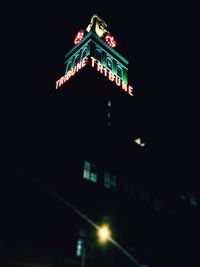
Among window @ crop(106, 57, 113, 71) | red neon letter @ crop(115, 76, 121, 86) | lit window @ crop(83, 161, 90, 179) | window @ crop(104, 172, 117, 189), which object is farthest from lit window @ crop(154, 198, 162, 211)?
window @ crop(106, 57, 113, 71)

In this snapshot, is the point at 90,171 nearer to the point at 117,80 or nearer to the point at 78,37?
the point at 117,80

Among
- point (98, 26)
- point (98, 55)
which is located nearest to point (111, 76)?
point (98, 55)

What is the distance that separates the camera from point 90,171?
1073 inches

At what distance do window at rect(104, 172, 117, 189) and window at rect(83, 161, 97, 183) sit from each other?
1522mm

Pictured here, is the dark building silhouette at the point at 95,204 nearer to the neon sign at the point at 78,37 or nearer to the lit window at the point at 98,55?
the lit window at the point at 98,55

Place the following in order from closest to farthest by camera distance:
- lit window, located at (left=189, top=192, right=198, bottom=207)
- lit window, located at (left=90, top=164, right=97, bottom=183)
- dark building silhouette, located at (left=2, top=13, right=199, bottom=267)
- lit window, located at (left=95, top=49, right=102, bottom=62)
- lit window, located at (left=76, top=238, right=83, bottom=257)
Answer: dark building silhouette, located at (left=2, top=13, right=199, bottom=267)
lit window, located at (left=76, top=238, right=83, bottom=257)
lit window, located at (left=90, top=164, right=97, bottom=183)
lit window, located at (left=189, top=192, right=198, bottom=207)
lit window, located at (left=95, top=49, right=102, bottom=62)

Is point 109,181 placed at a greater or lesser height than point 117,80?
lesser

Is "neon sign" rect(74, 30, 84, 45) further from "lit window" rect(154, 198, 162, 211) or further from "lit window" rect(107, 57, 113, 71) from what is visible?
"lit window" rect(154, 198, 162, 211)

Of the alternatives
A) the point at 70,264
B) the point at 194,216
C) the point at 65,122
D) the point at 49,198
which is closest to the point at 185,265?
the point at 194,216

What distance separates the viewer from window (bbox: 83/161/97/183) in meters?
26.7

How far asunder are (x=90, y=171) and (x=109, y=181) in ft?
8.77

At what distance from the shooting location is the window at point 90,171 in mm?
26689

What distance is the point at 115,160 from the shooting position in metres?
30.2

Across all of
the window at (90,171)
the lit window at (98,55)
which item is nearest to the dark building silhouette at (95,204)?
the window at (90,171)
